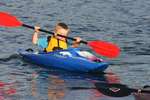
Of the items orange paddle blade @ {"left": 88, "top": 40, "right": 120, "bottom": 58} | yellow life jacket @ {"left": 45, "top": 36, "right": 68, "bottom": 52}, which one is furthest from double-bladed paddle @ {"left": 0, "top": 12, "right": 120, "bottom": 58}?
yellow life jacket @ {"left": 45, "top": 36, "right": 68, "bottom": 52}

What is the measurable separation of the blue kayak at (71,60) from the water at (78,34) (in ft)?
1.04

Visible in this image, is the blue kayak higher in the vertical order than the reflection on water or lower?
higher

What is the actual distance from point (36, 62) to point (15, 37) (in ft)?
16.1

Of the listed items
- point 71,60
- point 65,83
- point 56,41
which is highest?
point 56,41

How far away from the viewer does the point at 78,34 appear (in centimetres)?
2392

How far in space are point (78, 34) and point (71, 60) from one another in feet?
23.1

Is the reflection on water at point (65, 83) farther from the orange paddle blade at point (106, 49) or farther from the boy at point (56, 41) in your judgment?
the boy at point (56, 41)

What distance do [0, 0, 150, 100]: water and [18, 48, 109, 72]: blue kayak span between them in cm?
32

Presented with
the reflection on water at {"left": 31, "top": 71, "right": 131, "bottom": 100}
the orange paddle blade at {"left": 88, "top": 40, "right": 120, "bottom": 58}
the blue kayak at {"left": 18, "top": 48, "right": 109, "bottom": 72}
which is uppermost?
the orange paddle blade at {"left": 88, "top": 40, "right": 120, "bottom": 58}

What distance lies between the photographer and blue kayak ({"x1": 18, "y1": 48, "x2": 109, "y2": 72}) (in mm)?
16562

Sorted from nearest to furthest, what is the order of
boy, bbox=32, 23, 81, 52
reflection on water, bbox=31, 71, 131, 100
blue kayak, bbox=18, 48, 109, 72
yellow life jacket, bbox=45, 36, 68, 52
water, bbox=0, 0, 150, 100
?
reflection on water, bbox=31, 71, 131, 100, water, bbox=0, 0, 150, 100, blue kayak, bbox=18, 48, 109, 72, boy, bbox=32, 23, 81, 52, yellow life jacket, bbox=45, 36, 68, 52

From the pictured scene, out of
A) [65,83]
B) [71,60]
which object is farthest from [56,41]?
[65,83]

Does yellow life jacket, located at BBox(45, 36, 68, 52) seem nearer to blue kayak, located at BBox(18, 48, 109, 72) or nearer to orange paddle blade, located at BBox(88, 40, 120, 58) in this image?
blue kayak, located at BBox(18, 48, 109, 72)

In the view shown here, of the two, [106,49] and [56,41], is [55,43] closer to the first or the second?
[56,41]
